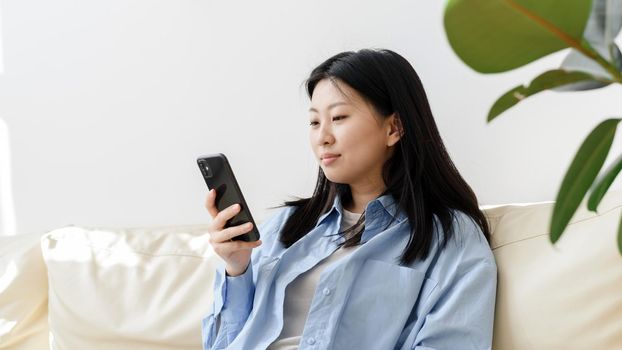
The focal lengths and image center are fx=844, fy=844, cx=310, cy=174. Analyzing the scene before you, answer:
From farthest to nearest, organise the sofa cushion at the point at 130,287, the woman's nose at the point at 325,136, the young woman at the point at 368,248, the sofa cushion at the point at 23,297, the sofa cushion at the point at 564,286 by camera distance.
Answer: the sofa cushion at the point at 23,297 < the sofa cushion at the point at 130,287 < the woman's nose at the point at 325,136 < the young woman at the point at 368,248 < the sofa cushion at the point at 564,286

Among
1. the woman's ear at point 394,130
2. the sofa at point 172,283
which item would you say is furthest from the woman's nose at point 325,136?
the sofa at point 172,283

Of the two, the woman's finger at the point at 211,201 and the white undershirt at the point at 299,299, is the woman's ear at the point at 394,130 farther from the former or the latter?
the woman's finger at the point at 211,201

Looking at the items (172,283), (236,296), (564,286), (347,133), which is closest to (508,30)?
(564,286)

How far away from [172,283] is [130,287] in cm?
10

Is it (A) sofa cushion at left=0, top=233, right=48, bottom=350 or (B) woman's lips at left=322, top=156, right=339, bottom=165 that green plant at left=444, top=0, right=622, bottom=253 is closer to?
(B) woman's lips at left=322, top=156, right=339, bottom=165

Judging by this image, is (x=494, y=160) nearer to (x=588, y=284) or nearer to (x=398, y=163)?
(x=398, y=163)

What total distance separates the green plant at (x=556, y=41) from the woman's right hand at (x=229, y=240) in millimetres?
1032

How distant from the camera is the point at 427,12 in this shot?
6.42ft

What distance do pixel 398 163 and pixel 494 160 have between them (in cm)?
31

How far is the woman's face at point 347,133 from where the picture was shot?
1626 mm

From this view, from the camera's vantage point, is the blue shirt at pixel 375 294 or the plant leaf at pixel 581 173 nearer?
the plant leaf at pixel 581 173

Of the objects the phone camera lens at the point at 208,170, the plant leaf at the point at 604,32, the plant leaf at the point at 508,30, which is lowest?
the phone camera lens at the point at 208,170

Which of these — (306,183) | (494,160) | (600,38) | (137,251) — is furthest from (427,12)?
(600,38)

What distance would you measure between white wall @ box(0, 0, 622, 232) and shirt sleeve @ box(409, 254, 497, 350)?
47cm
